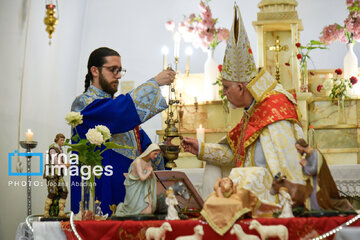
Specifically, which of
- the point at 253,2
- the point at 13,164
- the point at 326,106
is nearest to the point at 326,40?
the point at 326,106

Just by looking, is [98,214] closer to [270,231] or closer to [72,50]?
[270,231]

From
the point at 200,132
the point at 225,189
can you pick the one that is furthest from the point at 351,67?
the point at 225,189

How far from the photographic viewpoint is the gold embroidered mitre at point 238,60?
4.37m

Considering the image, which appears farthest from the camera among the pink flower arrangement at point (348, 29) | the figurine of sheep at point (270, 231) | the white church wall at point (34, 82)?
the pink flower arrangement at point (348, 29)

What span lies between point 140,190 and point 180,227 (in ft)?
1.06

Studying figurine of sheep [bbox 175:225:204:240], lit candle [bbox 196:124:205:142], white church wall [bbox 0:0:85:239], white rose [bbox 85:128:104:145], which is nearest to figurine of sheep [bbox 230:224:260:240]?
figurine of sheep [bbox 175:225:204:240]

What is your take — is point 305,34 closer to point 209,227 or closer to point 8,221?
point 8,221

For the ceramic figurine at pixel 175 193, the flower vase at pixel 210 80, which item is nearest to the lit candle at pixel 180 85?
the flower vase at pixel 210 80

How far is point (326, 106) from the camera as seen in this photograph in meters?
6.82

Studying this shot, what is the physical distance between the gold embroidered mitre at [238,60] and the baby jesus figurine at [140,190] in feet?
3.42

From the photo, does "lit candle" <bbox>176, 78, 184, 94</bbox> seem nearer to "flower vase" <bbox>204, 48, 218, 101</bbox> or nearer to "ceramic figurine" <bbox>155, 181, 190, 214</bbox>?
"flower vase" <bbox>204, 48, 218, 101</bbox>

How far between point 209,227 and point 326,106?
381 cm

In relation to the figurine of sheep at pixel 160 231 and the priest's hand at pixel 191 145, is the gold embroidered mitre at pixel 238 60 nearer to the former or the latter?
the priest's hand at pixel 191 145

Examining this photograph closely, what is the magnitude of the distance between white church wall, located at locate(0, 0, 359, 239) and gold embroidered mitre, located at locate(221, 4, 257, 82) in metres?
2.22
